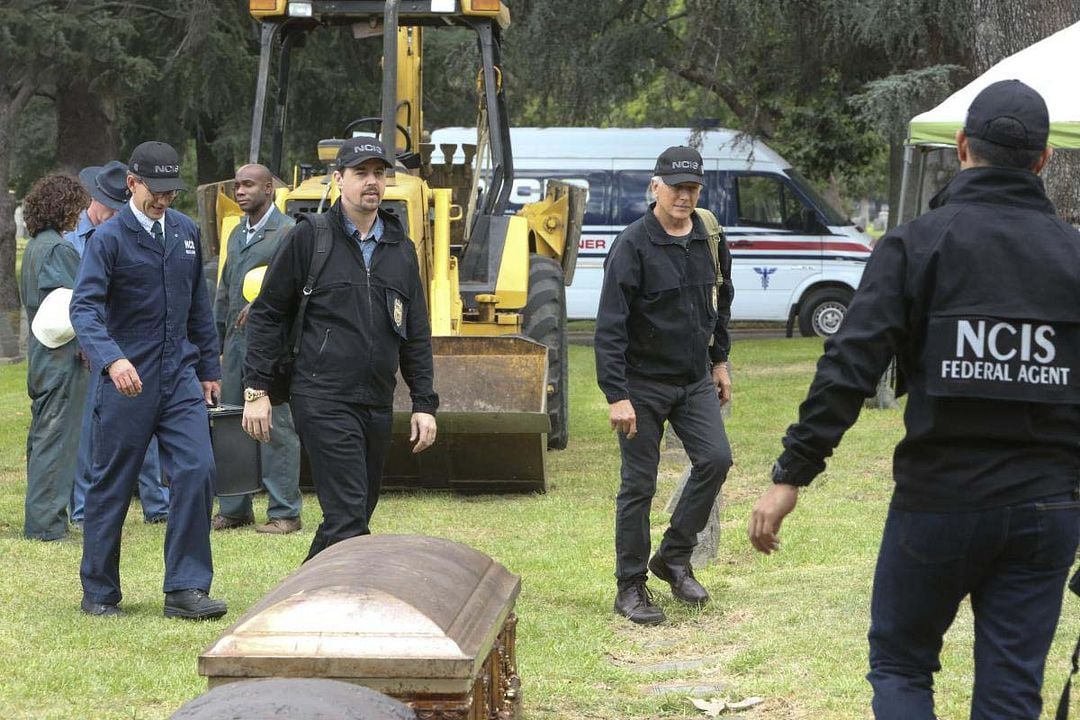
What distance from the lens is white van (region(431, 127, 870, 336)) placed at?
2067cm

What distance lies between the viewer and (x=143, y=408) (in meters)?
6.57

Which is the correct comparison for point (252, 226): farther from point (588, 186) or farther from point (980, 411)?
point (588, 186)

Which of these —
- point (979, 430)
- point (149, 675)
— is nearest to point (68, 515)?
point (149, 675)

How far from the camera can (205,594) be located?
6.65m

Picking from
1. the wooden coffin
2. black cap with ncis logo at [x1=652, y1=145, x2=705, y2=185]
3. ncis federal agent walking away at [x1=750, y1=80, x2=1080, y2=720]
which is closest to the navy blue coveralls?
black cap with ncis logo at [x1=652, y1=145, x2=705, y2=185]

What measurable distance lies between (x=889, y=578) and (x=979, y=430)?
1.33ft

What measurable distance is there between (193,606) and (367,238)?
175 centimetres

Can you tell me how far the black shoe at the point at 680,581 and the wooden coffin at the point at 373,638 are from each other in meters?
2.84

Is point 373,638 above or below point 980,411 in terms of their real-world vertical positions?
below

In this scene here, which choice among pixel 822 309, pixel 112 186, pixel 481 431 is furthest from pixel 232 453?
pixel 822 309

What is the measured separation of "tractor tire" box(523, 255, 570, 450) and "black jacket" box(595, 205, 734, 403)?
14.8 feet

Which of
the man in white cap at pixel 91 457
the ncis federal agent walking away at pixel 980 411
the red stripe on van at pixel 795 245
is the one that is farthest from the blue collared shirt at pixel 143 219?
the red stripe on van at pixel 795 245

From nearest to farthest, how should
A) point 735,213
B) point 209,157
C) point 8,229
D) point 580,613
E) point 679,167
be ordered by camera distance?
point 679,167
point 580,613
point 735,213
point 8,229
point 209,157

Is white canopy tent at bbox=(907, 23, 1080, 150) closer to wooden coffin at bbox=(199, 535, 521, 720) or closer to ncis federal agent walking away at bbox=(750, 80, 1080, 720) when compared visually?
ncis federal agent walking away at bbox=(750, 80, 1080, 720)
